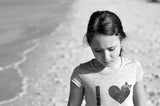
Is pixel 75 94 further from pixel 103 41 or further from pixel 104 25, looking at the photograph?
pixel 104 25

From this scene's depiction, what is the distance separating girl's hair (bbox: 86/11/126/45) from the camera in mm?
3787

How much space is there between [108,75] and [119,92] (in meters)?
0.19

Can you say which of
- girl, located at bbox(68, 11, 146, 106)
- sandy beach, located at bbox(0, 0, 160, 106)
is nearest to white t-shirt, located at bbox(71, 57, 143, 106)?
girl, located at bbox(68, 11, 146, 106)

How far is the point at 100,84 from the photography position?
3969 millimetres

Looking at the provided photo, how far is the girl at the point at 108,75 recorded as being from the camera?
383cm

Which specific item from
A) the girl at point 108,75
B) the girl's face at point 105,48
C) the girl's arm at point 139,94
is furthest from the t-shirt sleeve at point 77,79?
the girl's arm at point 139,94

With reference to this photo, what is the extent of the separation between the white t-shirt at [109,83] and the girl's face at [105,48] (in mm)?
183

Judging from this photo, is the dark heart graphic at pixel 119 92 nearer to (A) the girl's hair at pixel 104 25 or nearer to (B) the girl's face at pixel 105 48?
(B) the girl's face at pixel 105 48

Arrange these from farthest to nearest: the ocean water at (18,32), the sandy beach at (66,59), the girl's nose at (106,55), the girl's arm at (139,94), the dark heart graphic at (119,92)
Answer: the ocean water at (18,32) → the sandy beach at (66,59) → the girl's arm at (139,94) → the dark heart graphic at (119,92) → the girl's nose at (106,55)

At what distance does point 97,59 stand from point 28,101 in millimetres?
4609

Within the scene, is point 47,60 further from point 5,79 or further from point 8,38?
point 8,38

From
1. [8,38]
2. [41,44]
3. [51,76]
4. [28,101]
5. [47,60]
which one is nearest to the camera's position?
[28,101]

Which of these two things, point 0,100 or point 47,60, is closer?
point 0,100

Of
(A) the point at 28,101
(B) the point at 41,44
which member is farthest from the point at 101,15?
(B) the point at 41,44
